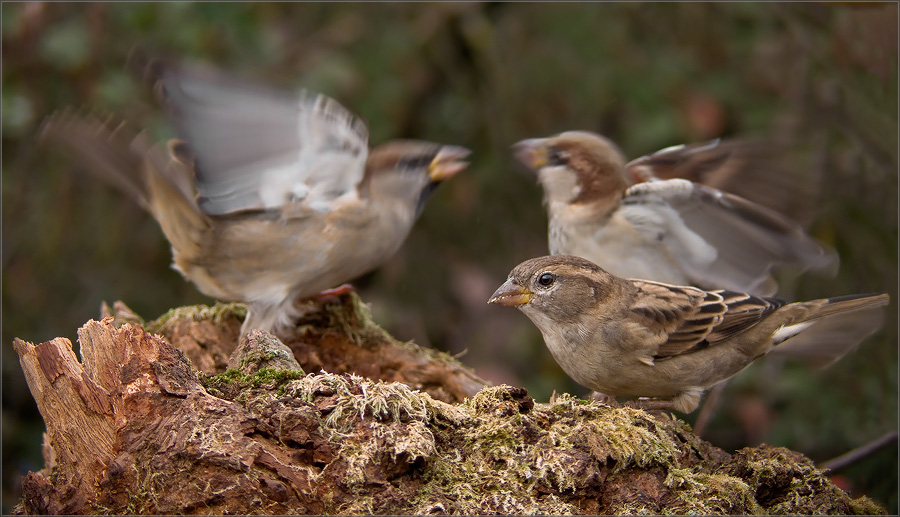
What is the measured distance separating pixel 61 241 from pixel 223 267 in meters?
2.64

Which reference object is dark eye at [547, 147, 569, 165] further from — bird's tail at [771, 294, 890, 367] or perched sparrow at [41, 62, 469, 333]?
bird's tail at [771, 294, 890, 367]

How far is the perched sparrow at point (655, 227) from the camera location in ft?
17.0

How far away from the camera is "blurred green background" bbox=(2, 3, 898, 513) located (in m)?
6.63

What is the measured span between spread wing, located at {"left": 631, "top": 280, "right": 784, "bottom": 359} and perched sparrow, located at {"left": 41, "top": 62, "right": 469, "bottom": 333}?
1931 millimetres

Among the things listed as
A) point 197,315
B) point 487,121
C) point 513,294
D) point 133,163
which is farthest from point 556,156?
point 133,163

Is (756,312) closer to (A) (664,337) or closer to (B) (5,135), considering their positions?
(A) (664,337)

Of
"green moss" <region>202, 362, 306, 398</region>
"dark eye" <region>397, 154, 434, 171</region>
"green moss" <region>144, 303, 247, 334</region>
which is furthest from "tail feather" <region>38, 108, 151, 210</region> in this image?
"green moss" <region>202, 362, 306, 398</region>

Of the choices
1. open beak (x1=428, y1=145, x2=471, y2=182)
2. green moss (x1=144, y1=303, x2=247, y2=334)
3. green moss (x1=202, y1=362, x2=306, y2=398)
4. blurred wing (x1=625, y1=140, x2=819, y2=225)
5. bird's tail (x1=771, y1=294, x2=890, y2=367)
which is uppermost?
open beak (x1=428, y1=145, x2=471, y2=182)

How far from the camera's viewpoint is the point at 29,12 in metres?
6.67

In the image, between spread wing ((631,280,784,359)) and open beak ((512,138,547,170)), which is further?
open beak ((512,138,547,170))

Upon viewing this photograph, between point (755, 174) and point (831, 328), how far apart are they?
1191 millimetres

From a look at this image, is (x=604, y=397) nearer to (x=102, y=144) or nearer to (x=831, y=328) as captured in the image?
(x=831, y=328)

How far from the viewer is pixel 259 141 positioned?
16.1 feet

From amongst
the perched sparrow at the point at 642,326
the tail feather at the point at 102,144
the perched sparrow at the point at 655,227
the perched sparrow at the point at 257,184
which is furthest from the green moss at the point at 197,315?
the perched sparrow at the point at 655,227
